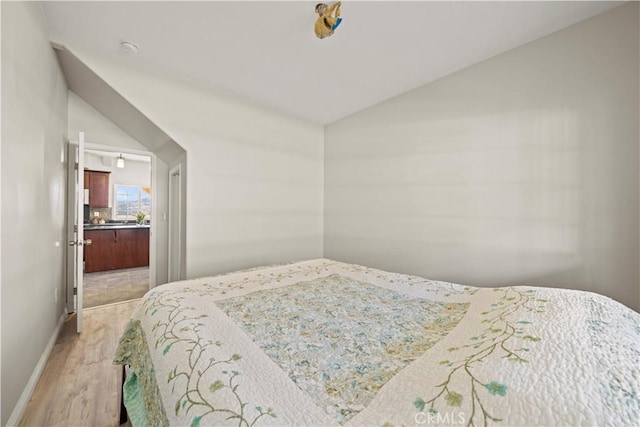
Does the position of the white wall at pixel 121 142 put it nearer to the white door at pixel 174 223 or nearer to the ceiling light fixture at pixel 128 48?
the white door at pixel 174 223

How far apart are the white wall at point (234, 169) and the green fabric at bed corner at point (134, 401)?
1.35m

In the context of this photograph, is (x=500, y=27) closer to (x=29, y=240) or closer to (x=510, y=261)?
(x=510, y=261)

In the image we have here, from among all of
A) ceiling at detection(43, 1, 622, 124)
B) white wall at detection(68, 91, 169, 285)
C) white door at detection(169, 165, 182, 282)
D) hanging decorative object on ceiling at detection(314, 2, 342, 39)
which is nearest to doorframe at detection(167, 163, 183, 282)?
white door at detection(169, 165, 182, 282)

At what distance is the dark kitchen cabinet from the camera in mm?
4996

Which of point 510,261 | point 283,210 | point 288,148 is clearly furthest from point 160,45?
point 510,261

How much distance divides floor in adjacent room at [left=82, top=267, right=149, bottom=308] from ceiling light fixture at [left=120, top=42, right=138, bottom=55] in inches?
122

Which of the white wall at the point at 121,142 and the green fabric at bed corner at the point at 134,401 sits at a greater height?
the white wall at the point at 121,142

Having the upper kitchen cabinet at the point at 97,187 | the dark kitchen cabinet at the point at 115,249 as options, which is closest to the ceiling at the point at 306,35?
the dark kitchen cabinet at the point at 115,249

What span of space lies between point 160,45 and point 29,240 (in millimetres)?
1668

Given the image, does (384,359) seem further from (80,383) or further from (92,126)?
(92,126)

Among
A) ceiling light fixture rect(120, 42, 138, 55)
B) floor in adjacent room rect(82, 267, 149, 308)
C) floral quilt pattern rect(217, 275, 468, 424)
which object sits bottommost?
floor in adjacent room rect(82, 267, 149, 308)

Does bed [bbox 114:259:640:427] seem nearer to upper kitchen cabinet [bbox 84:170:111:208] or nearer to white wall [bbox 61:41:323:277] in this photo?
white wall [bbox 61:41:323:277]

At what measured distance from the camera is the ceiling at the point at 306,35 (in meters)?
1.71

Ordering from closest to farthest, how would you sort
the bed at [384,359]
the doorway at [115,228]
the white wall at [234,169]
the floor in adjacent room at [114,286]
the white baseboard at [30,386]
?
the bed at [384,359] → the white baseboard at [30,386] → the white wall at [234,169] → the floor in adjacent room at [114,286] → the doorway at [115,228]
